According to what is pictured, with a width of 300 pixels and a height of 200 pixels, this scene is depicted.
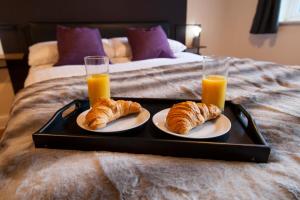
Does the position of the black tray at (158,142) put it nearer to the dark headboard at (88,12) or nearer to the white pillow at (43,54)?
the white pillow at (43,54)

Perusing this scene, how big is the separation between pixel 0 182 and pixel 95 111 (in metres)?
0.31

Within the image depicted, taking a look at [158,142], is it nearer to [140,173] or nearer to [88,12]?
[140,173]

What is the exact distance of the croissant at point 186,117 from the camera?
65 centimetres

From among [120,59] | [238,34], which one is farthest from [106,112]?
[238,34]

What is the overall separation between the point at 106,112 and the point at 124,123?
0.08 meters

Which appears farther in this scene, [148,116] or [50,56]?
[50,56]

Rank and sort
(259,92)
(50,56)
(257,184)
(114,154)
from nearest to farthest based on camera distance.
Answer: (257,184), (114,154), (259,92), (50,56)

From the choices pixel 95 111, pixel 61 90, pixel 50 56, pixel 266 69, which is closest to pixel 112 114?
pixel 95 111

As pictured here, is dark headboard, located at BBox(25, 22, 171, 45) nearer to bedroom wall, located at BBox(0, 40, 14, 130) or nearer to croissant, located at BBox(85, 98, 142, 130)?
bedroom wall, located at BBox(0, 40, 14, 130)

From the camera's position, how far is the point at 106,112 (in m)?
0.71

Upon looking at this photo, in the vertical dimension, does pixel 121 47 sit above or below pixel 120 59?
above

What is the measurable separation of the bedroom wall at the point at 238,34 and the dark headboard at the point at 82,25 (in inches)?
31.4

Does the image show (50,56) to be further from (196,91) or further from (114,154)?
(114,154)

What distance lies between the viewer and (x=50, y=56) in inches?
87.9
